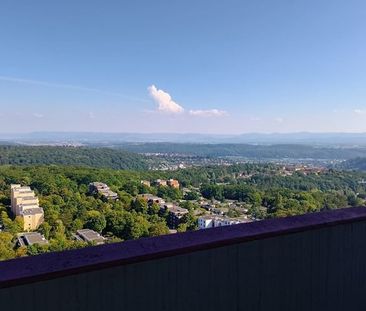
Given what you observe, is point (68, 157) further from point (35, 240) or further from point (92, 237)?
point (92, 237)

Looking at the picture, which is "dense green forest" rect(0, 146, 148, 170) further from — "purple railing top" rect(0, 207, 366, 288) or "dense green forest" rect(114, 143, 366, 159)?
"purple railing top" rect(0, 207, 366, 288)

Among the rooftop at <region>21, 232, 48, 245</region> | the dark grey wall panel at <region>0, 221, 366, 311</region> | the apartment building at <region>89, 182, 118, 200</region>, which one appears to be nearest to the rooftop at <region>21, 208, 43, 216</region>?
the rooftop at <region>21, 232, 48, 245</region>

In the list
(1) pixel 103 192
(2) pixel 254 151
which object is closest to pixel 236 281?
(1) pixel 103 192

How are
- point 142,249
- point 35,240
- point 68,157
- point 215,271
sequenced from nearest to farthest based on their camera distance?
point 142,249, point 215,271, point 35,240, point 68,157

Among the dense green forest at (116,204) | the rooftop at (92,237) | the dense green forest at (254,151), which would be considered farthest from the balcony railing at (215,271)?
the dense green forest at (254,151)

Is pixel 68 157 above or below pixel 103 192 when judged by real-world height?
above

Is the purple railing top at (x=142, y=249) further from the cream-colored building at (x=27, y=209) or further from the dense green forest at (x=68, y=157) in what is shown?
the dense green forest at (x=68, y=157)
